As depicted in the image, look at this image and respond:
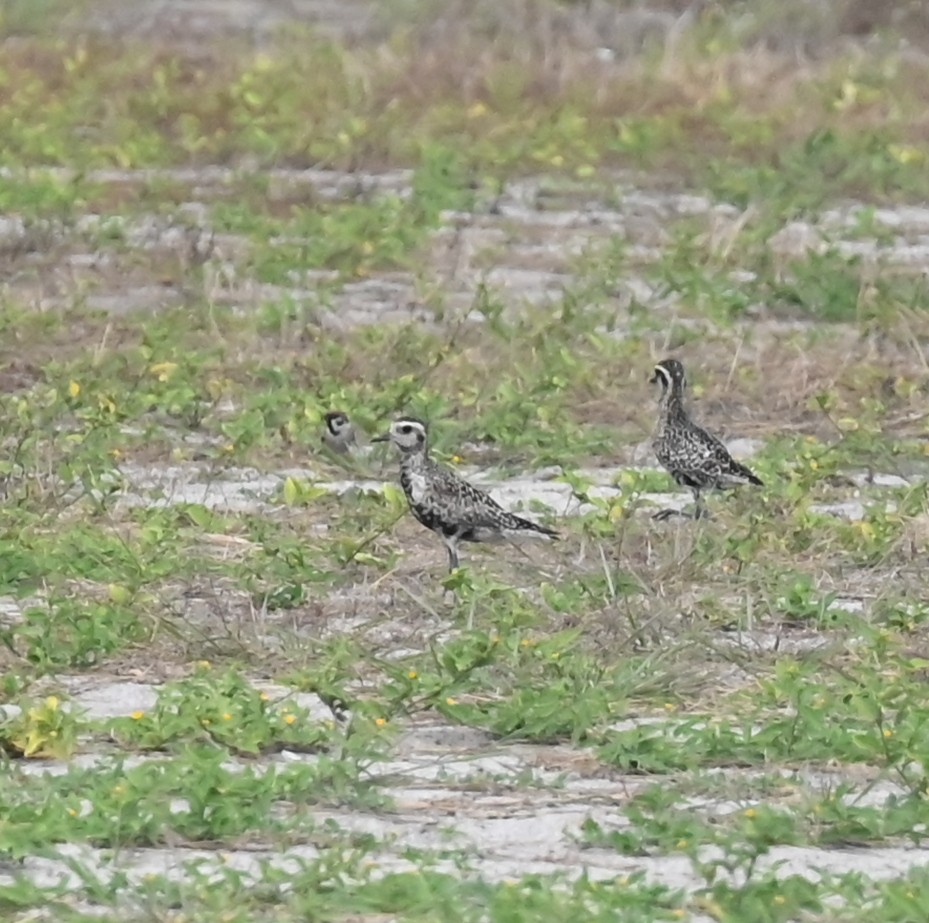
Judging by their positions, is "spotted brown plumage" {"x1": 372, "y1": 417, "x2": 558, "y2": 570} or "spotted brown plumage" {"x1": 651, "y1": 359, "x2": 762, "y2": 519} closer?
"spotted brown plumage" {"x1": 372, "y1": 417, "x2": 558, "y2": 570}

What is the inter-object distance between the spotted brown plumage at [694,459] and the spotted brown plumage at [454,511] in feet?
2.37

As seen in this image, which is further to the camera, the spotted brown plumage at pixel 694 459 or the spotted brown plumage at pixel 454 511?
the spotted brown plumage at pixel 694 459

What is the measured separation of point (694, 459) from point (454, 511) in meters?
1.19

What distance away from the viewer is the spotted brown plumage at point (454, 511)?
971 cm

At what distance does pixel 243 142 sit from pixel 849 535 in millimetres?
8592

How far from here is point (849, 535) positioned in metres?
9.91

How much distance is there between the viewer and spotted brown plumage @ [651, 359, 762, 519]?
10.5 metres

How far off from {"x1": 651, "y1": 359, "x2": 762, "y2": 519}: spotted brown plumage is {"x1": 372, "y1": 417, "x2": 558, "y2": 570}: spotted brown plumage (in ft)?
2.37

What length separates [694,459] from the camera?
1055 centimetres

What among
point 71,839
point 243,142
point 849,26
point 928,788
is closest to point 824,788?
point 928,788

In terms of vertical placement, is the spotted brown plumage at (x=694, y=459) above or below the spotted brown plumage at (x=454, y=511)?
below

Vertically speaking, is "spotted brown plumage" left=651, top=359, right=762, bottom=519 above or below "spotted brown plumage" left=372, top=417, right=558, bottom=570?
below

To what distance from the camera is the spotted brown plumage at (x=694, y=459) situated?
34.4 ft

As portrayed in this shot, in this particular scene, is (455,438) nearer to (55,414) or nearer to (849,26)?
(55,414)
